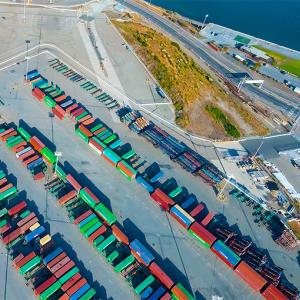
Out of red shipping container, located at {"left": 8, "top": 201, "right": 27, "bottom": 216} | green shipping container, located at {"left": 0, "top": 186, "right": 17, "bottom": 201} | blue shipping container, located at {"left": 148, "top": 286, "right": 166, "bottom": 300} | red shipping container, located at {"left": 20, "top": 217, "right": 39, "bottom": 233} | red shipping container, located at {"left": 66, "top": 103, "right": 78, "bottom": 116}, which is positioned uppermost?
red shipping container, located at {"left": 66, "top": 103, "right": 78, "bottom": 116}

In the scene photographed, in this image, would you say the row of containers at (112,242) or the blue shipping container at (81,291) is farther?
the row of containers at (112,242)

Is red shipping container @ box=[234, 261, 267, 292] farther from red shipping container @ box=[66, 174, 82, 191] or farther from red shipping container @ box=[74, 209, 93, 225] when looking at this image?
red shipping container @ box=[66, 174, 82, 191]

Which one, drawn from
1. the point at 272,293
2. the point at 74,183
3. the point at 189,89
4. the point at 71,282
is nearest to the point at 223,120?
the point at 189,89

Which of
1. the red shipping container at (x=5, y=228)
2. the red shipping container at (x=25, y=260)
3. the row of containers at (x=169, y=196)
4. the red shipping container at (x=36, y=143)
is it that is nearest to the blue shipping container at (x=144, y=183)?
the row of containers at (x=169, y=196)

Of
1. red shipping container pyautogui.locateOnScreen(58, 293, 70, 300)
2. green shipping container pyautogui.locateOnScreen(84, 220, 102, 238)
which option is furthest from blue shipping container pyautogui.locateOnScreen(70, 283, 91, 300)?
green shipping container pyautogui.locateOnScreen(84, 220, 102, 238)

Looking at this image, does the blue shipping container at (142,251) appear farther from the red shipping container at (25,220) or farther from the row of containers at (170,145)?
the row of containers at (170,145)

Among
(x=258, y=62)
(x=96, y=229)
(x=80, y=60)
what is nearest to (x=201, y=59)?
(x=258, y=62)

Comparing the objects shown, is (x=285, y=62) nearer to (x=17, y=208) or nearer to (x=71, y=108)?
(x=71, y=108)

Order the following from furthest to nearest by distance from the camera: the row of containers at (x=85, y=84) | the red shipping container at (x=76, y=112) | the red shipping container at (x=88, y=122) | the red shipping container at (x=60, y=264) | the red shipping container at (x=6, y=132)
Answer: the row of containers at (x=85, y=84)
the red shipping container at (x=76, y=112)
the red shipping container at (x=88, y=122)
the red shipping container at (x=6, y=132)
the red shipping container at (x=60, y=264)
